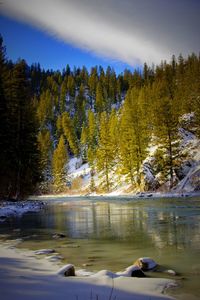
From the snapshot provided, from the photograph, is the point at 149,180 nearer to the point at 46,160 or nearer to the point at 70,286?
the point at 70,286

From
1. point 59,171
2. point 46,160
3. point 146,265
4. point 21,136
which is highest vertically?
point 46,160

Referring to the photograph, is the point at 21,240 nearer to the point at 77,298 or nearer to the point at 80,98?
the point at 77,298

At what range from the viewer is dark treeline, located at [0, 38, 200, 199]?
33125 mm

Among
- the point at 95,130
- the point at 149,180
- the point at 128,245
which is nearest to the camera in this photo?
the point at 128,245

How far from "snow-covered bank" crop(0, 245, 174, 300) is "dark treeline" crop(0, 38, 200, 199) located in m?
22.2

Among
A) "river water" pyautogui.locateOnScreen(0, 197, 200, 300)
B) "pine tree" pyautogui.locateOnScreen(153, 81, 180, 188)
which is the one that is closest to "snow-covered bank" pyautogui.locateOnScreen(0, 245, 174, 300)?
"river water" pyautogui.locateOnScreen(0, 197, 200, 300)

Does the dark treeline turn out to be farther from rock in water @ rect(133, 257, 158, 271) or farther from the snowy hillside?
rock in water @ rect(133, 257, 158, 271)

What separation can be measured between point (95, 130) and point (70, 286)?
88.4m

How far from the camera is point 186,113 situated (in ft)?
195

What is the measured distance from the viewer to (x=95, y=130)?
9375cm

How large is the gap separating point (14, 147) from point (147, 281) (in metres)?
27.4

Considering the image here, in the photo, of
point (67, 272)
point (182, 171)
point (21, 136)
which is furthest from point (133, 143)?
point (67, 272)

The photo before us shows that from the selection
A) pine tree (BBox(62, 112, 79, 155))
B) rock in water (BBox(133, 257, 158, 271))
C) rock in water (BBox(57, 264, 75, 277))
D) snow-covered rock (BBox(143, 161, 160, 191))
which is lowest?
rock in water (BBox(133, 257, 158, 271))

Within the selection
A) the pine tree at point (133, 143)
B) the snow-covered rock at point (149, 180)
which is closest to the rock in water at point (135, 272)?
the snow-covered rock at point (149, 180)
